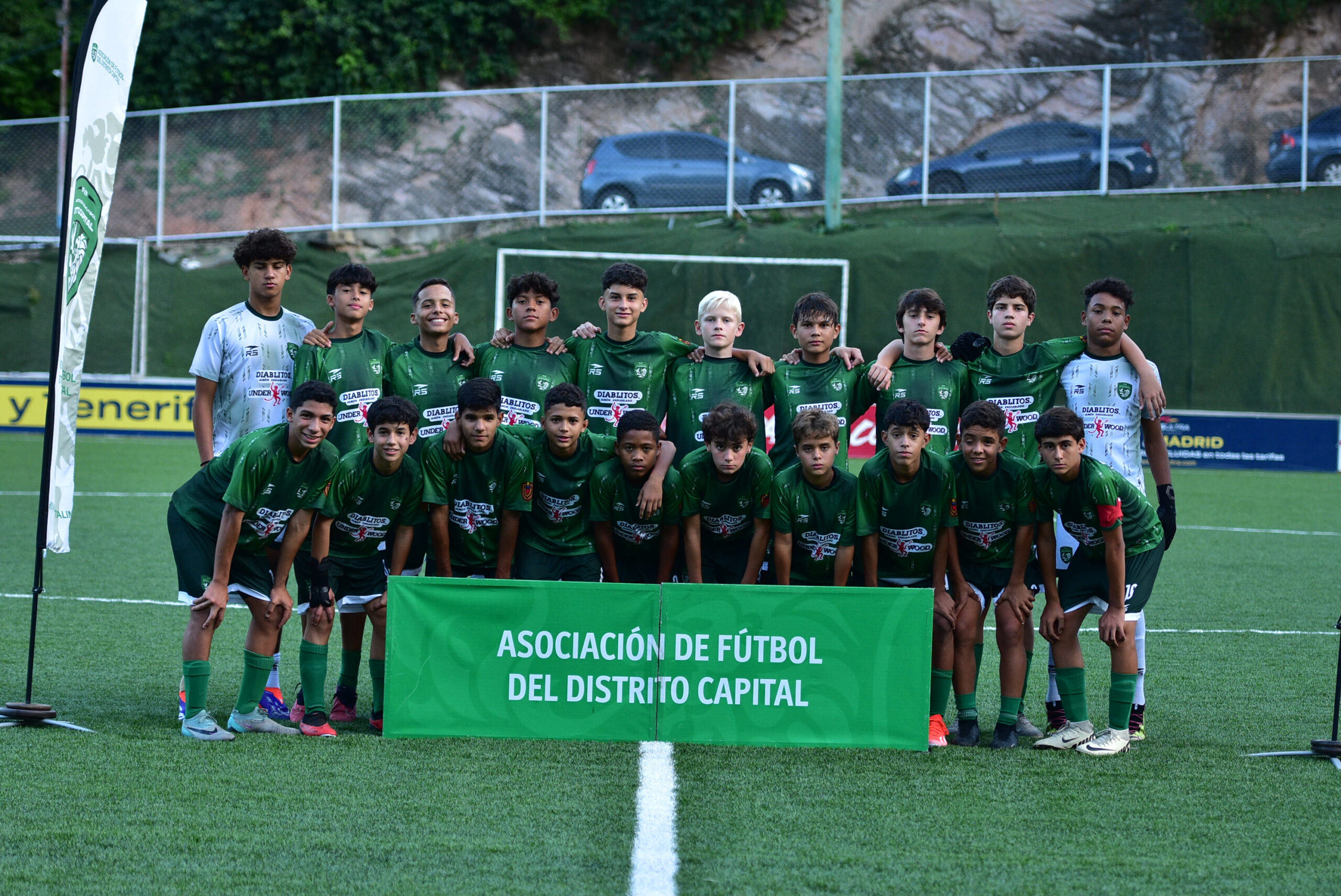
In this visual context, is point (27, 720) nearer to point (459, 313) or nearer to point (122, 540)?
point (122, 540)

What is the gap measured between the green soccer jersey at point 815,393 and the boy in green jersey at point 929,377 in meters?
0.12

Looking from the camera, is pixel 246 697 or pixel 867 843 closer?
pixel 867 843

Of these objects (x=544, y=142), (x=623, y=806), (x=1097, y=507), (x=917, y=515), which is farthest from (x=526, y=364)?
(x=544, y=142)

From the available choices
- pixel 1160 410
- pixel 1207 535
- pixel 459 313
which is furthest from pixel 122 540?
pixel 459 313

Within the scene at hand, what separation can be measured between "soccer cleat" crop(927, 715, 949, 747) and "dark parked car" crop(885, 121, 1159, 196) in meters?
17.5

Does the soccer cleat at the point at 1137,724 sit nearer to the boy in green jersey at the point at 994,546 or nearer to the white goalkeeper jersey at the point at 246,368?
the boy in green jersey at the point at 994,546

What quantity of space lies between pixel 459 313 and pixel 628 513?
16.8 m

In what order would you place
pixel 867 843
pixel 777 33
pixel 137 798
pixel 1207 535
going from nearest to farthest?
pixel 867 843
pixel 137 798
pixel 1207 535
pixel 777 33

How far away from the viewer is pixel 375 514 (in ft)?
17.6

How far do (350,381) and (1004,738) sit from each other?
3.15m

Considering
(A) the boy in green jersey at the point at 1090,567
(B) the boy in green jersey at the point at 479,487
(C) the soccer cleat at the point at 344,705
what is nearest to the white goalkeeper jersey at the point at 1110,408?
(A) the boy in green jersey at the point at 1090,567

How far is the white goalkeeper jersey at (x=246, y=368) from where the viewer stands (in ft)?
19.1

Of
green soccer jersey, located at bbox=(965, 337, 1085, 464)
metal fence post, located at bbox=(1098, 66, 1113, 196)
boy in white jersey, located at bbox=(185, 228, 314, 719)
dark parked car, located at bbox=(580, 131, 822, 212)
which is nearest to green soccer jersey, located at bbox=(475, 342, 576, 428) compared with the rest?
boy in white jersey, located at bbox=(185, 228, 314, 719)

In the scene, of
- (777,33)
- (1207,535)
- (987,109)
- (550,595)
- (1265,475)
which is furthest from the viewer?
(777,33)
